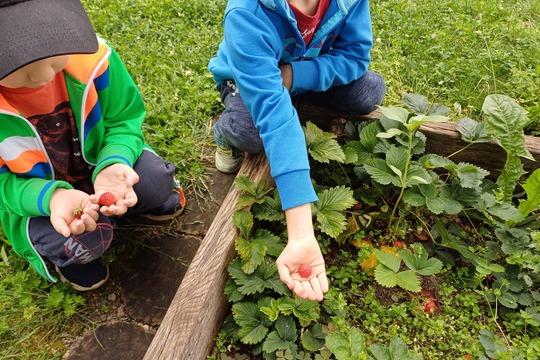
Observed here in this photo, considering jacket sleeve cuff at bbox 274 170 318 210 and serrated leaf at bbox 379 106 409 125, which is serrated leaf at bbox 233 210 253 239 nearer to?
jacket sleeve cuff at bbox 274 170 318 210

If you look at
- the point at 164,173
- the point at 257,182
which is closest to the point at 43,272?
the point at 164,173

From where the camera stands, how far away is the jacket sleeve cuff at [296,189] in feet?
5.35

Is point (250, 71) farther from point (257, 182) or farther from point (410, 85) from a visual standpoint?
point (410, 85)

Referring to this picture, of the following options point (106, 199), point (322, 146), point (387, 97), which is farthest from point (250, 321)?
point (387, 97)

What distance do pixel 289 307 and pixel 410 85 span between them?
1.77 metres

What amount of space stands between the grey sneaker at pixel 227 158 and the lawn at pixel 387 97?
0.39 feet

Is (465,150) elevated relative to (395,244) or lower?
elevated

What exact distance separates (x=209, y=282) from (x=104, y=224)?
57cm

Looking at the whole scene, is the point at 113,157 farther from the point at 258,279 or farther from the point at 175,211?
the point at 258,279

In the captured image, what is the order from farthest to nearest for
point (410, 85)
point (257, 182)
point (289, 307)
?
point (410, 85) → point (257, 182) → point (289, 307)

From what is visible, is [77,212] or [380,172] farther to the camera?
[380,172]

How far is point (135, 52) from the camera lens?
304cm

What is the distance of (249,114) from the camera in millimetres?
2150

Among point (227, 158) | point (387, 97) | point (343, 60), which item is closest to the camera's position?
point (343, 60)
